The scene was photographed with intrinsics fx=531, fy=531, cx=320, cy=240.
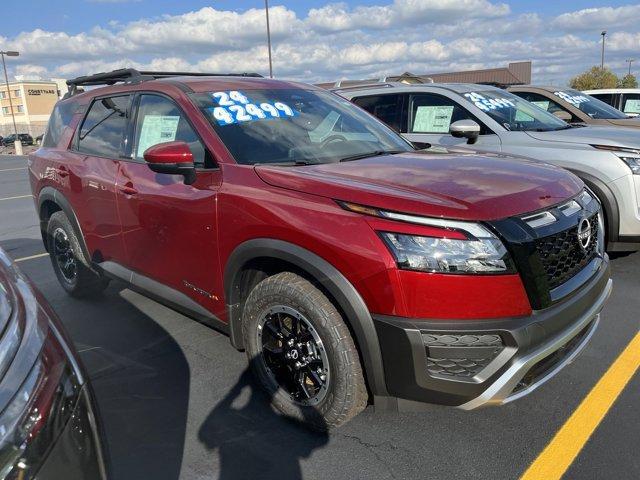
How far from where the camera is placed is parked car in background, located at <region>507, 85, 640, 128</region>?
27.0 ft

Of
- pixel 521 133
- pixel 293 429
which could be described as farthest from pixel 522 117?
pixel 293 429

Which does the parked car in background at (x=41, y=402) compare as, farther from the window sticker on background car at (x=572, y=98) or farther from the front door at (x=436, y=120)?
the window sticker on background car at (x=572, y=98)

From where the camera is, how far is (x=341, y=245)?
7.48 feet

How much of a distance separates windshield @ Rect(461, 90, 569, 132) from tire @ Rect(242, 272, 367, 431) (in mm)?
4153

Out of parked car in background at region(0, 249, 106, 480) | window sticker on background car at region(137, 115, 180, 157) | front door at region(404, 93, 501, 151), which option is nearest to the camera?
parked car in background at region(0, 249, 106, 480)

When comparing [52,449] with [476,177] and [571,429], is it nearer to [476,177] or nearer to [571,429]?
[476,177]

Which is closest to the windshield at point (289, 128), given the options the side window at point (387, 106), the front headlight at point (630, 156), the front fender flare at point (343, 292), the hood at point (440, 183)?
the hood at point (440, 183)

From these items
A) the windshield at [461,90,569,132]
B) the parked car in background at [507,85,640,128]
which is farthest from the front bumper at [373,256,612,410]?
the parked car in background at [507,85,640,128]

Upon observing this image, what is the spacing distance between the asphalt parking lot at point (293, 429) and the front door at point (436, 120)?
2.75 meters

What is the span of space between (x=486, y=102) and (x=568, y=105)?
305cm

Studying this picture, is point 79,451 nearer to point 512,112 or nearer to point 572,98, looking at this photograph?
point 512,112

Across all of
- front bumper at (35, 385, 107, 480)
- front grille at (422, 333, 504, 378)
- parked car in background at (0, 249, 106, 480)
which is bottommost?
front grille at (422, 333, 504, 378)

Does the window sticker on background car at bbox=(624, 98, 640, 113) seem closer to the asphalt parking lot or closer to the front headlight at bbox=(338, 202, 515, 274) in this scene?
the asphalt parking lot

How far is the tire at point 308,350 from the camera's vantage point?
2389mm
